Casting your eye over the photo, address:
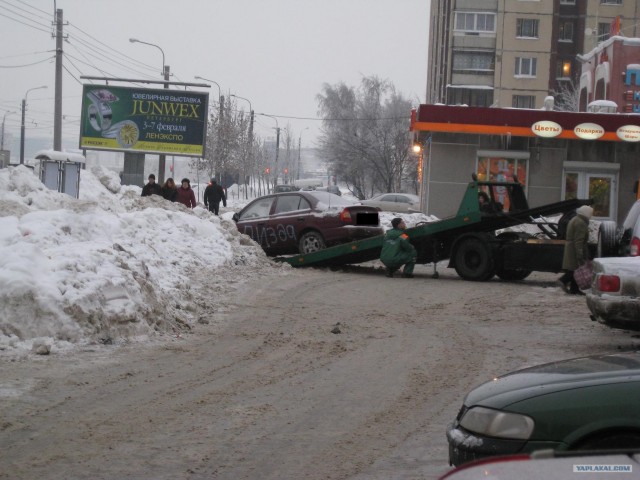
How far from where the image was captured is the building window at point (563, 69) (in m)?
74.4

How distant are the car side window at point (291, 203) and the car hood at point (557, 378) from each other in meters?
14.9

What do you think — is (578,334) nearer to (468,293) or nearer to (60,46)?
(468,293)

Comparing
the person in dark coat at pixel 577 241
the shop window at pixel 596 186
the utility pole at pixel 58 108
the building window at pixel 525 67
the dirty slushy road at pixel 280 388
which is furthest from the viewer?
the building window at pixel 525 67

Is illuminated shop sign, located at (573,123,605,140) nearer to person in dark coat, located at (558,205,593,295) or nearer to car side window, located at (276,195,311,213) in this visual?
car side window, located at (276,195,311,213)

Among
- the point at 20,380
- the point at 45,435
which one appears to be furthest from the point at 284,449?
the point at 20,380

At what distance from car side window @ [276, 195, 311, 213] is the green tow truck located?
1562 millimetres

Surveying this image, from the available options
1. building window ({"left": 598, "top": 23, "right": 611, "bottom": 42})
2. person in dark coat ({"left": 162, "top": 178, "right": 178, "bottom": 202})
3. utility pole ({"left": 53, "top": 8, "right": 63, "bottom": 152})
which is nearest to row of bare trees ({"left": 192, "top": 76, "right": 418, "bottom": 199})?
building window ({"left": 598, "top": 23, "right": 611, "bottom": 42})

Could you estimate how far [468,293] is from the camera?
16.1 meters

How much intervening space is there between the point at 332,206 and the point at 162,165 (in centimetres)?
2272

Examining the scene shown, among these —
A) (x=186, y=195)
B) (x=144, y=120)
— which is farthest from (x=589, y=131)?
(x=144, y=120)

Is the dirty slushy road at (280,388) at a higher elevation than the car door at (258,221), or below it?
below

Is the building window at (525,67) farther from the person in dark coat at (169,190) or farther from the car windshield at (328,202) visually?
the car windshield at (328,202)

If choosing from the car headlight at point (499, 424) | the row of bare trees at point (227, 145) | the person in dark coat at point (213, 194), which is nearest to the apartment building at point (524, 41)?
the row of bare trees at point (227, 145)

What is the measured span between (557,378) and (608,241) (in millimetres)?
11144
